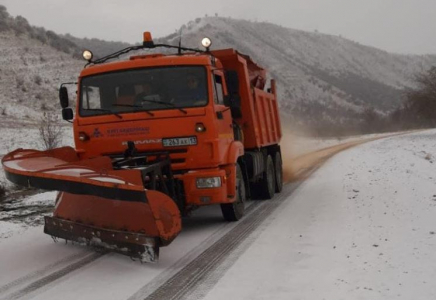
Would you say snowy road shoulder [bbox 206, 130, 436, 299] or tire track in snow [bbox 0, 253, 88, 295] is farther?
tire track in snow [bbox 0, 253, 88, 295]

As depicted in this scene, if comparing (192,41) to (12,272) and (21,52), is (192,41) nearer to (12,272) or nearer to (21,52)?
(21,52)

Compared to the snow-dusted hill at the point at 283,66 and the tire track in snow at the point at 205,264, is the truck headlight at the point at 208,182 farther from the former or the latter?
the snow-dusted hill at the point at 283,66

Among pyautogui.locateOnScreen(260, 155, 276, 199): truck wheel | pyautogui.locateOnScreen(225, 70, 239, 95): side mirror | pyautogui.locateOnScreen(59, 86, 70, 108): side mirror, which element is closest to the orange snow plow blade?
pyautogui.locateOnScreen(59, 86, 70, 108): side mirror

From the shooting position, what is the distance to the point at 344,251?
5633mm

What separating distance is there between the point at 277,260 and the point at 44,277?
2.57 m

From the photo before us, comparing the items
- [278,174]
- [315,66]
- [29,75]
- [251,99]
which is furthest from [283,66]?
[251,99]

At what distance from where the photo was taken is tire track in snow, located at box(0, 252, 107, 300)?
15.5 ft

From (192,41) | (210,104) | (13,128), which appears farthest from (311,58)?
(210,104)

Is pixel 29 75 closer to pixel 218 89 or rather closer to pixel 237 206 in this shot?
pixel 218 89

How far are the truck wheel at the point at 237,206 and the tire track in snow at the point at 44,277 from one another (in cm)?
239

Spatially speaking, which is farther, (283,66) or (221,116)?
(283,66)

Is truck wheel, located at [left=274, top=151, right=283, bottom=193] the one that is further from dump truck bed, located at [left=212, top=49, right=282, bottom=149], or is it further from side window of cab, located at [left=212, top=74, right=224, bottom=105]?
side window of cab, located at [left=212, top=74, right=224, bottom=105]

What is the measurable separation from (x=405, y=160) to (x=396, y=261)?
532 inches

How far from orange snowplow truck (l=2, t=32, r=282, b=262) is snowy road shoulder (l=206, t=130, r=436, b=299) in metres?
1.04
